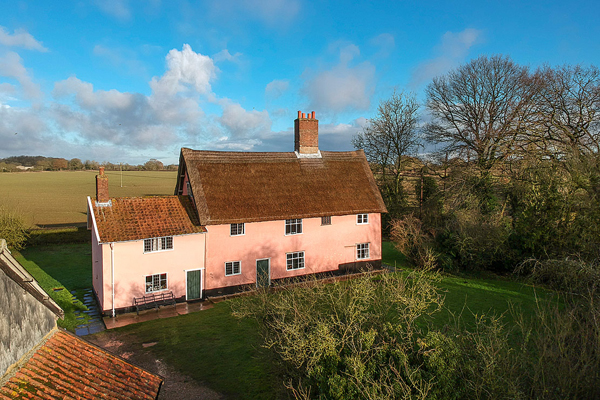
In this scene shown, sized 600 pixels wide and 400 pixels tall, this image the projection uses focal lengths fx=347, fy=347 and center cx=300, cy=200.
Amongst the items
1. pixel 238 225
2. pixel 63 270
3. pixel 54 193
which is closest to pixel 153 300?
pixel 238 225

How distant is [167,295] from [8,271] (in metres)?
12.5

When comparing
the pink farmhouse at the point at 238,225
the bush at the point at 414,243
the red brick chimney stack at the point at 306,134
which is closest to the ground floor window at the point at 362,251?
the pink farmhouse at the point at 238,225

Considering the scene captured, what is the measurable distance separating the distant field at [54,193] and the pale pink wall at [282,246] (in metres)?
25.7

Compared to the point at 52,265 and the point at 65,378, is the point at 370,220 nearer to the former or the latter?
the point at 65,378

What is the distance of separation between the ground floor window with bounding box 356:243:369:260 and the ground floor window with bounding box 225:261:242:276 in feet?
26.6

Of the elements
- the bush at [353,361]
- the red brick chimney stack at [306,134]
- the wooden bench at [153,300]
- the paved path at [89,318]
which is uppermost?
the red brick chimney stack at [306,134]

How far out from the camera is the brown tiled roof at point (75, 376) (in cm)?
558

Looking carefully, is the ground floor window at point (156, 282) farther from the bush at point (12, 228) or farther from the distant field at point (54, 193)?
the distant field at point (54, 193)

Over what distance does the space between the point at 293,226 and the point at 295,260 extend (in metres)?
2.10

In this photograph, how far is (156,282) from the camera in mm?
17219

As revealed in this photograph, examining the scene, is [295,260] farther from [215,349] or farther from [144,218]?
[144,218]

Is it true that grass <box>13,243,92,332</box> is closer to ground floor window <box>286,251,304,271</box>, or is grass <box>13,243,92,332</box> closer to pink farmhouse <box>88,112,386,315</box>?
pink farmhouse <box>88,112,386,315</box>

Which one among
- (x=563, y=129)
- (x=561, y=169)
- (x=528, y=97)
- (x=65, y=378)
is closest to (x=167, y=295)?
(x=65, y=378)

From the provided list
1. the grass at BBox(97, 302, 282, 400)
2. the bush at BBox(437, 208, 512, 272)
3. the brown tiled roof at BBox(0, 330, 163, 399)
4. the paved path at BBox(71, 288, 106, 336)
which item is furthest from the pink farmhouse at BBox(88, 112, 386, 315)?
the brown tiled roof at BBox(0, 330, 163, 399)
